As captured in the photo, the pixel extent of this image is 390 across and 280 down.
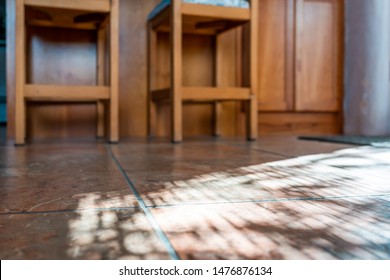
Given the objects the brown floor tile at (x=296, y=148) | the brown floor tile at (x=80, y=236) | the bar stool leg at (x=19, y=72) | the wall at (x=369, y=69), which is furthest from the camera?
the wall at (x=369, y=69)

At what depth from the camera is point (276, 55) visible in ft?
8.82

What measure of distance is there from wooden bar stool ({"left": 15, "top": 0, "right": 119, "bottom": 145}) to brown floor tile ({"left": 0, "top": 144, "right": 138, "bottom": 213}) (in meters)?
0.62

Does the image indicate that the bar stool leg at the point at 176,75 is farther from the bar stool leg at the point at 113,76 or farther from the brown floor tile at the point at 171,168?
the brown floor tile at the point at 171,168

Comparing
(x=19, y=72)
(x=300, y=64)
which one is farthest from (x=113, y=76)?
(x=300, y=64)

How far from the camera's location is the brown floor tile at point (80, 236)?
1.37ft

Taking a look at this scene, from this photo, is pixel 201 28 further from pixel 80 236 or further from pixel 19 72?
pixel 80 236

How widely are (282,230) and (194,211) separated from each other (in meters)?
0.13

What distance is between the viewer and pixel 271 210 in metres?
0.60

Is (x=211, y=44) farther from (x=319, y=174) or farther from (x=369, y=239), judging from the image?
(x=369, y=239)

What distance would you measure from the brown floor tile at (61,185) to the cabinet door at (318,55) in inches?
69.3

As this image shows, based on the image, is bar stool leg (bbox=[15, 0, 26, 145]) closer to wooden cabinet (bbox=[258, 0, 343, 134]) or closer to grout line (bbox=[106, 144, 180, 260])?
grout line (bbox=[106, 144, 180, 260])

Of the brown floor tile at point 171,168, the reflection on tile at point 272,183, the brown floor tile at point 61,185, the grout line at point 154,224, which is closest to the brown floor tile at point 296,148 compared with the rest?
the brown floor tile at point 171,168
